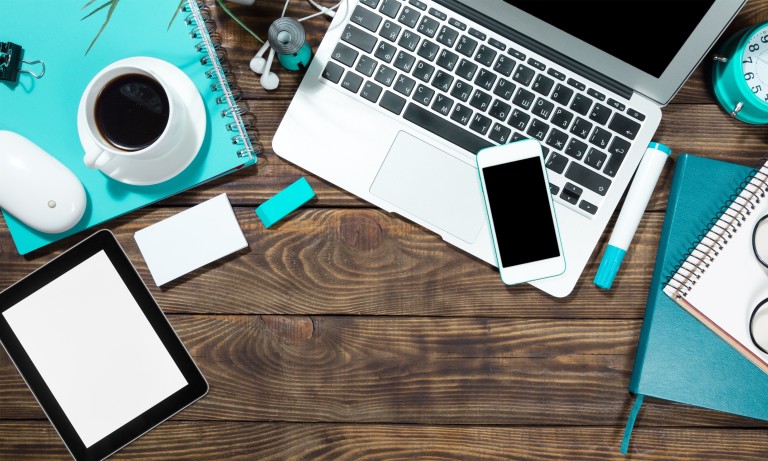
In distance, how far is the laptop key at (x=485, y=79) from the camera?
717mm

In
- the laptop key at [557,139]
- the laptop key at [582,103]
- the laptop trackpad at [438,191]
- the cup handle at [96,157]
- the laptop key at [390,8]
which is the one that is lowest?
the cup handle at [96,157]

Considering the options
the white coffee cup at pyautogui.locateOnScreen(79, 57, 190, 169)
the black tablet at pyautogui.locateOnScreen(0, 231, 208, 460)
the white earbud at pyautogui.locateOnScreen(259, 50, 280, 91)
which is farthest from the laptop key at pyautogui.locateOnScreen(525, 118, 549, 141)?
the black tablet at pyautogui.locateOnScreen(0, 231, 208, 460)

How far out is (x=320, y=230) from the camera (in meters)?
0.77

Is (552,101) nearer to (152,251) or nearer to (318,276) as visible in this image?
(318,276)

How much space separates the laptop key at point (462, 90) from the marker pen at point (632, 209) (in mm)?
249

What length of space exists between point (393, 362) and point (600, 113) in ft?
1.43

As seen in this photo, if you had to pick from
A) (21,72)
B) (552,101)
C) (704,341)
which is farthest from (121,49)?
(704,341)

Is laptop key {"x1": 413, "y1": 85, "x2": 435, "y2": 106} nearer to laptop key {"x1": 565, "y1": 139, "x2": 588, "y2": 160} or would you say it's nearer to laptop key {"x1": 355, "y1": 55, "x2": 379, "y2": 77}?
laptop key {"x1": 355, "y1": 55, "x2": 379, "y2": 77}

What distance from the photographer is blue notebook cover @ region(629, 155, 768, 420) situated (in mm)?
737

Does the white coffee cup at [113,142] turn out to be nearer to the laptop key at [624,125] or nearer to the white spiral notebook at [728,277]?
the laptop key at [624,125]

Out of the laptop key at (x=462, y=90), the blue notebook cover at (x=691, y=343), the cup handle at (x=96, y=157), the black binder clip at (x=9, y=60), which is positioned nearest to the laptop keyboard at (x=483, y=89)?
the laptop key at (x=462, y=90)

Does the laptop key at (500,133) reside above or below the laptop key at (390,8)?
below

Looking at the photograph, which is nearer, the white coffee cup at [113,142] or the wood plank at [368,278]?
the white coffee cup at [113,142]

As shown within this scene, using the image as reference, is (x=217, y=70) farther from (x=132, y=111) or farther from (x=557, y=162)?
(x=557, y=162)
